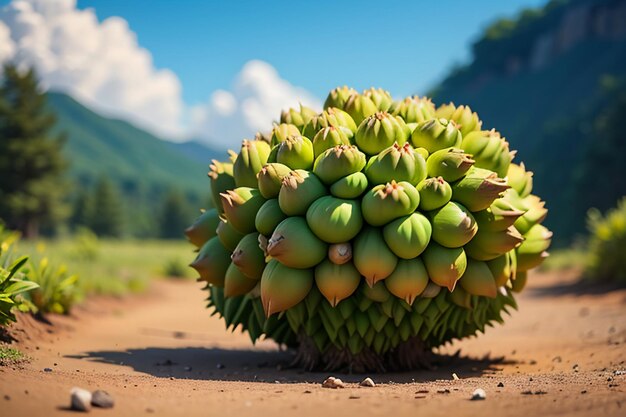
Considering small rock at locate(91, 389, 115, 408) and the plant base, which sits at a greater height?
the plant base

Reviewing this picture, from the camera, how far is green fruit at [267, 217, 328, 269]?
448cm

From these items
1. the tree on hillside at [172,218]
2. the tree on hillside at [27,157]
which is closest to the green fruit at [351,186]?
the tree on hillside at [27,157]

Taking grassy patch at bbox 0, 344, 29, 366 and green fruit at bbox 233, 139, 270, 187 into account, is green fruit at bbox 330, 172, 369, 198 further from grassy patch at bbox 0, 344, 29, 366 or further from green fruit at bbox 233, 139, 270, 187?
grassy patch at bbox 0, 344, 29, 366

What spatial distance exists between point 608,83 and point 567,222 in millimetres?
13473

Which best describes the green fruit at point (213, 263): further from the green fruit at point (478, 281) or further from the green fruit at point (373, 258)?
the green fruit at point (478, 281)

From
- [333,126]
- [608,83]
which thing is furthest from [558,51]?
[333,126]

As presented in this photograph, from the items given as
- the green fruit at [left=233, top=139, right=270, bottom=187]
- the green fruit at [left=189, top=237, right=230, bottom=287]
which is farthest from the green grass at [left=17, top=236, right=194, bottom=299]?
the green fruit at [left=233, top=139, right=270, bottom=187]

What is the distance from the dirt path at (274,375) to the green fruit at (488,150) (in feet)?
5.64

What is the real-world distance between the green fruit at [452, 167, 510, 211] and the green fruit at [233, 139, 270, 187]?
5.30 ft

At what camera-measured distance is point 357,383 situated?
4.50m

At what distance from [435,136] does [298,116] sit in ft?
4.64

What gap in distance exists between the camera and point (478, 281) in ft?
16.0

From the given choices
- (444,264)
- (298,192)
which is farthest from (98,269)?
(444,264)

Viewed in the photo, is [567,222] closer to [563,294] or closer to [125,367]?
[563,294]
